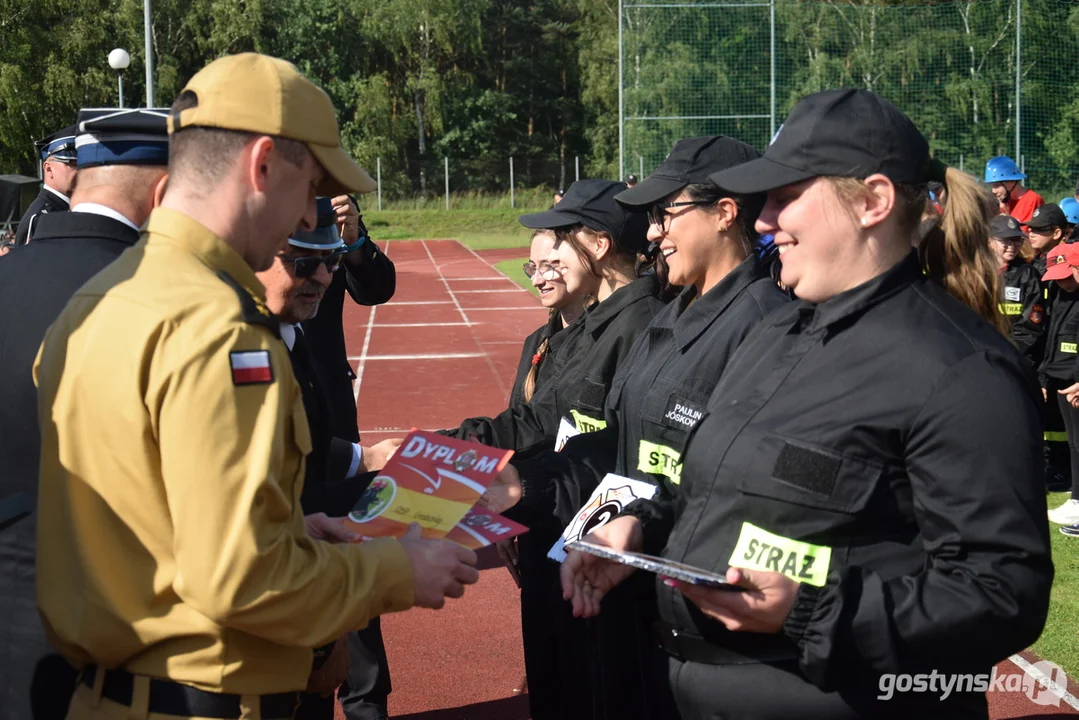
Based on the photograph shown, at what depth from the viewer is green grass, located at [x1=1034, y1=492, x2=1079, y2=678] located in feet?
16.8

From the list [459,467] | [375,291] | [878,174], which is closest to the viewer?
[878,174]

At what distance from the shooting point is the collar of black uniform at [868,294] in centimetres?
239

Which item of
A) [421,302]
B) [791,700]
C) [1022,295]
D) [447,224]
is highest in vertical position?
[791,700]

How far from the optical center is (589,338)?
14.2 ft

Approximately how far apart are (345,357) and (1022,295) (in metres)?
5.87

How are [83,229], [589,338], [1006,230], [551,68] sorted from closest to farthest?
1. [83,229]
2. [589,338]
3. [1006,230]
4. [551,68]

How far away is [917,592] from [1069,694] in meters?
3.13

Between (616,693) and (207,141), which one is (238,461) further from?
(616,693)

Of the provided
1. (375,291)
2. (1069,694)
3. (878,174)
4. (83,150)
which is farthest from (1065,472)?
(83,150)

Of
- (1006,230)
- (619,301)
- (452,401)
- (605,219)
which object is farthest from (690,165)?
(452,401)

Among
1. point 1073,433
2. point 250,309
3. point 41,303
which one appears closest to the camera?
point 250,309

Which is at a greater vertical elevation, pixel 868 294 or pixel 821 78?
pixel 821 78

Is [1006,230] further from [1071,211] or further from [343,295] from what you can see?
[343,295]

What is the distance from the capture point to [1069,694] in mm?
4738
